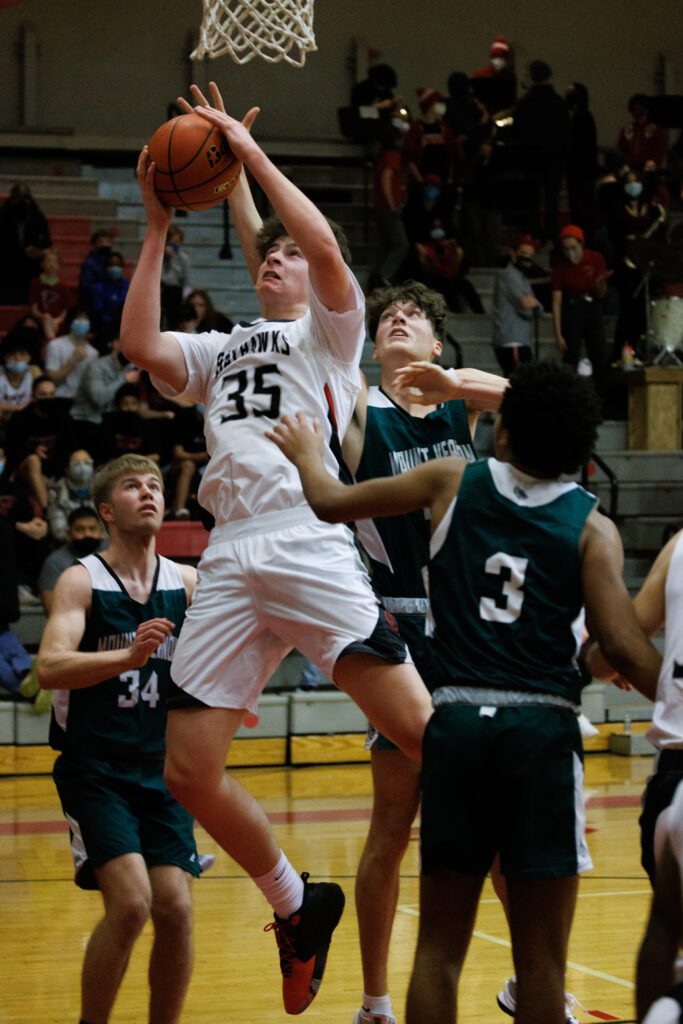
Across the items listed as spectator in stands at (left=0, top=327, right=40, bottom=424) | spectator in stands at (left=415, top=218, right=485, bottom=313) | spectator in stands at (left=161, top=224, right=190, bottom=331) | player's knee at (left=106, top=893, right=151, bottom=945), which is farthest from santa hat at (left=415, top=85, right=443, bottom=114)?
player's knee at (left=106, top=893, right=151, bottom=945)

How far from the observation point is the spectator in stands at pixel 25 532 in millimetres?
11305

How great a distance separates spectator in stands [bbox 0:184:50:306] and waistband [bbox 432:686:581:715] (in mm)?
12075

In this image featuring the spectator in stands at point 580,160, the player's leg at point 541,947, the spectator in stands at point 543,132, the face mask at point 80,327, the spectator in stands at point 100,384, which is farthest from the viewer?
the spectator in stands at point 580,160

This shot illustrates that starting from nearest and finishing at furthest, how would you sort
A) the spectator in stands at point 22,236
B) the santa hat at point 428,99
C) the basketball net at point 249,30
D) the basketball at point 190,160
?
the basketball at point 190,160 < the basketball net at point 249,30 < the spectator in stands at point 22,236 < the santa hat at point 428,99

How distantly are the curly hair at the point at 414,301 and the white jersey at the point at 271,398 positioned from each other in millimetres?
759

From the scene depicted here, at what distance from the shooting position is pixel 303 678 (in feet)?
36.3

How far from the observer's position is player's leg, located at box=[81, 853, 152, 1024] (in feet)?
14.0

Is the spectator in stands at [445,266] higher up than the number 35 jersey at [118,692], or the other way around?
the number 35 jersey at [118,692]

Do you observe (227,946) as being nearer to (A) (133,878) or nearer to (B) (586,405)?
(A) (133,878)

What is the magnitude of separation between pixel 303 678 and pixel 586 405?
7799 millimetres

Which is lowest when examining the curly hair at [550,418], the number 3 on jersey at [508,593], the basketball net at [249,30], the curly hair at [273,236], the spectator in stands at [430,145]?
the spectator in stands at [430,145]

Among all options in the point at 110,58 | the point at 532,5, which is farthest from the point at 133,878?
the point at 532,5

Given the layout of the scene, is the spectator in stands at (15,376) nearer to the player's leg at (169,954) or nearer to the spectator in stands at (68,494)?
the spectator in stands at (68,494)

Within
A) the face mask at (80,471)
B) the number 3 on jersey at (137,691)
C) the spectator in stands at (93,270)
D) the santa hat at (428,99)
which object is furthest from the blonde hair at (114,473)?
the santa hat at (428,99)
